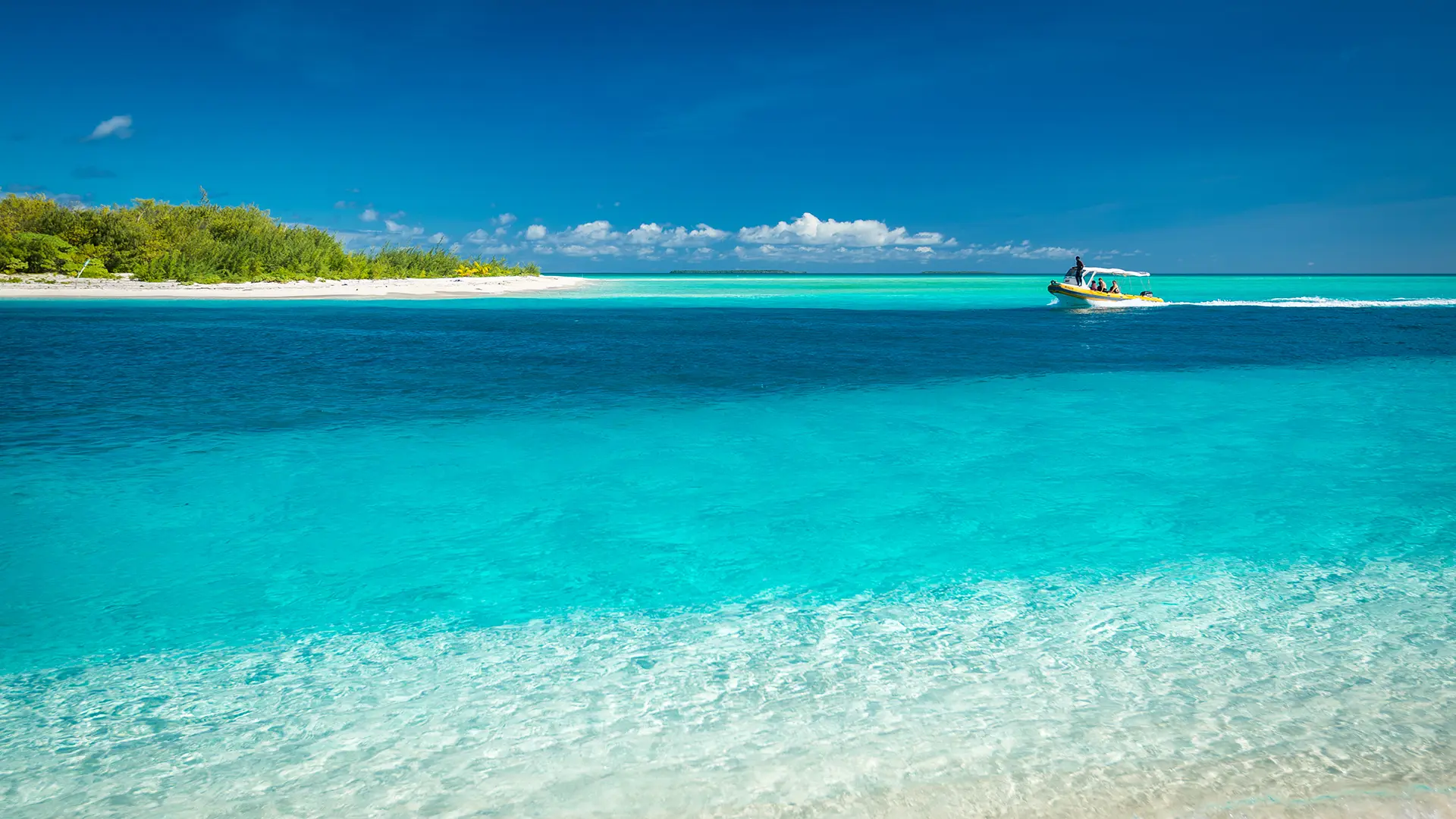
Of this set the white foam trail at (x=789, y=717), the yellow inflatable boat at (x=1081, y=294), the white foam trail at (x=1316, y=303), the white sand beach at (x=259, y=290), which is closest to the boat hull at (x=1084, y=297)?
the yellow inflatable boat at (x=1081, y=294)

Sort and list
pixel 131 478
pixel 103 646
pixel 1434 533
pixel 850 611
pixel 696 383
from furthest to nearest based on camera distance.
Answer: pixel 696 383, pixel 131 478, pixel 1434 533, pixel 850 611, pixel 103 646

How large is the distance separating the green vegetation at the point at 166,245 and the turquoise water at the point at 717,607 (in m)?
38.0

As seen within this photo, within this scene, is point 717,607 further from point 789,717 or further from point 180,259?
point 180,259

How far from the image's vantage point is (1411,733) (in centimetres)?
355

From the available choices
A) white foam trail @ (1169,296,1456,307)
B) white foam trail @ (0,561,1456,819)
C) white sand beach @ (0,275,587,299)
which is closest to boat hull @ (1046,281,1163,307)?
white foam trail @ (1169,296,1456,307)

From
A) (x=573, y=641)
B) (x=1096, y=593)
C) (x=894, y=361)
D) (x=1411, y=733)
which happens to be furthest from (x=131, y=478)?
(x=894, y=361)

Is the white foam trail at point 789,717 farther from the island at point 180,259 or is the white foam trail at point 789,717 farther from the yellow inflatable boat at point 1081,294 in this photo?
the island at point 180,259

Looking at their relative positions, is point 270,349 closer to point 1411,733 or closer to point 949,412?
point 949,412

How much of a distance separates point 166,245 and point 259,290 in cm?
747

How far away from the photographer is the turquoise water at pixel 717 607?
3318 millimetres

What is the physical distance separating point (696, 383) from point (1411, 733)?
1210 centimetres

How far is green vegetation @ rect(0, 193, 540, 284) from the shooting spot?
42.4 metres

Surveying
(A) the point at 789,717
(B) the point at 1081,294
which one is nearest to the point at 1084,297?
(B) the point at 1081,294

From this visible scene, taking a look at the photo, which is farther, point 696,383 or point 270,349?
point 270,349
